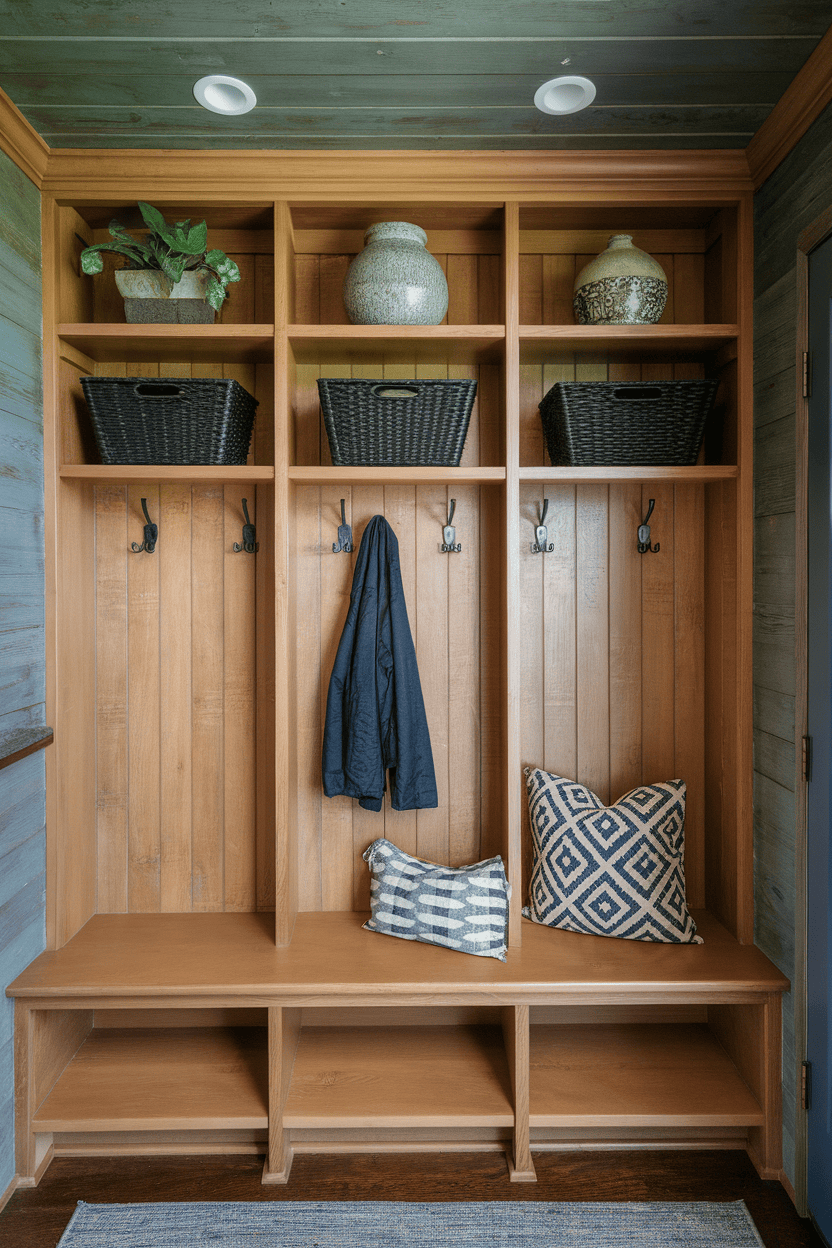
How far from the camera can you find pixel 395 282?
1848 millimetres

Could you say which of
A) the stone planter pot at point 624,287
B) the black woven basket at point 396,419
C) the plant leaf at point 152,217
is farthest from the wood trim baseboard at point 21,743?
the stone planter pot at point 624,287

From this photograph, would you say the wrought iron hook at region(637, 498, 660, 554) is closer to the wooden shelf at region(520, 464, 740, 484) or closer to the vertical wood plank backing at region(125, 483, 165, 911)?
the wooden shelf at region(520, 464, 740, 484)

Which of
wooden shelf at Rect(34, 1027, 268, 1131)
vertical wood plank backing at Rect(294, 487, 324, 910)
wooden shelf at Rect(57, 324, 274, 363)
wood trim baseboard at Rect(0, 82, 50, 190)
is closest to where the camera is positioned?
wood trim baseboard at Rect(0, 82, 50, 190)

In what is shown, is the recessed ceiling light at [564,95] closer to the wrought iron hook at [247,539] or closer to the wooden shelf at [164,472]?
the wooden shelf at [164,472]

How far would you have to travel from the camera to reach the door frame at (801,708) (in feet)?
5.45

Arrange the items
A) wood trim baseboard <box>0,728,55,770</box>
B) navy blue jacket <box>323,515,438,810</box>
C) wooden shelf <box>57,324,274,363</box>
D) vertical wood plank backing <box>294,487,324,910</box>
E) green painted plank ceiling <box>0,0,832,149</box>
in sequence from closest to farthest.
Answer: green painted plank ceiling <box>0,0,832,149</box> < wood trim baseboard <box>0,728,55,770</box> < wooden shelf <box>57,324,274,363</box> < navy blue jacket <box>323,515,438,810</box> < vertical wood plank backing <box>294,487,324,910</box>

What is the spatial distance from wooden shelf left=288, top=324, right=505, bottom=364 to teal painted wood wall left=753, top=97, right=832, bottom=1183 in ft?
2.16

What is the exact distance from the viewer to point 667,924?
76.3 inches

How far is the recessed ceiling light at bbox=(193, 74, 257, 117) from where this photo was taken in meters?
1.60

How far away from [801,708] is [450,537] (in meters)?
0.98

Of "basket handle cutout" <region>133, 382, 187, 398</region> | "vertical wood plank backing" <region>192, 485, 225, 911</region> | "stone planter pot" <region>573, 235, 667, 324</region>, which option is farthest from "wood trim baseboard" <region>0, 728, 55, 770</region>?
"stone planter pot" <region>573, 235, 667, 324</region>

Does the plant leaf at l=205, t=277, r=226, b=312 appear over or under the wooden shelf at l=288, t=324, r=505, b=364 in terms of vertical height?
over

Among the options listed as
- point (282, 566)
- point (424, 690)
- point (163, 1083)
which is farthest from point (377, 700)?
point (163, 1083)

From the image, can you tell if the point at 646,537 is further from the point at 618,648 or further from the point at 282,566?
the point at 282,566
